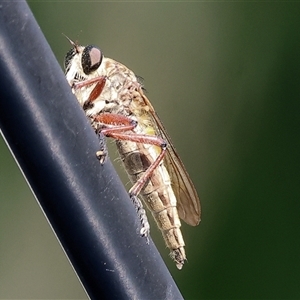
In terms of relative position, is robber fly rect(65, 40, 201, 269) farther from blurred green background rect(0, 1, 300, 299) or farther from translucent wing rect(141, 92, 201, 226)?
blurred green background rect(0, 1, 300, 299)

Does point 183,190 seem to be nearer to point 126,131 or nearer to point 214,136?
point 126,131

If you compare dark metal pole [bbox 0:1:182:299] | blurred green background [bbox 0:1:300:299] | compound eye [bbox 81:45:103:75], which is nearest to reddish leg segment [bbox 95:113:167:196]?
compound eye [bbox 81:45:103:75]

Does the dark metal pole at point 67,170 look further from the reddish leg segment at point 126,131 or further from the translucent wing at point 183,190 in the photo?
the translucent wing at point 183,190

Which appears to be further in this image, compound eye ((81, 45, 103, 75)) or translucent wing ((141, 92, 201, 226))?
translucent wing ((141, 92, 201, 226))

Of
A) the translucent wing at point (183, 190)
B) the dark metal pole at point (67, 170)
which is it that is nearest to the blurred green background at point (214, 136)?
the translucent wing at point (183, 190)

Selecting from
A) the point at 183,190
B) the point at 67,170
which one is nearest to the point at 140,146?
the point at 183,190

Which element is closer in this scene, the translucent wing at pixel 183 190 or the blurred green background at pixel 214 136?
the translucent wing at pixel 183 190

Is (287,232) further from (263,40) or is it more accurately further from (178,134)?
(263,40)
